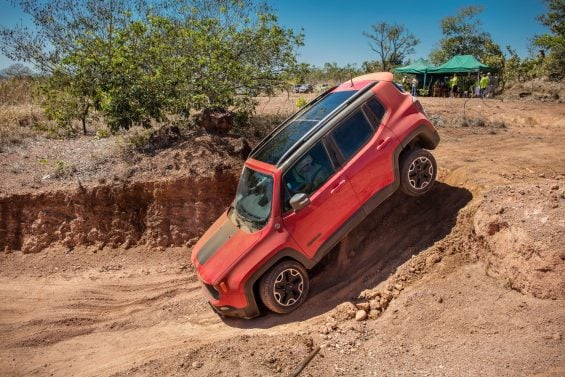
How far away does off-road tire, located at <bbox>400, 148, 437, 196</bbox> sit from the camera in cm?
623

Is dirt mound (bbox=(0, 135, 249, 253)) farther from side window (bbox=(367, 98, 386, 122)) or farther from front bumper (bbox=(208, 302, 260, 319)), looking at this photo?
side window (bbox=(367, 98, 386, 122))

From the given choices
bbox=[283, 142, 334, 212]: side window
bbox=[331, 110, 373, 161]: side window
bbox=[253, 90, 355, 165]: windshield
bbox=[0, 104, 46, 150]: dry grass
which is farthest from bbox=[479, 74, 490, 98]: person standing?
bbox=[0, 104, 46, 150]: dry grass

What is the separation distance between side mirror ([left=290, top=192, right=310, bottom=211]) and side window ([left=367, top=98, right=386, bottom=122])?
1.80 metres

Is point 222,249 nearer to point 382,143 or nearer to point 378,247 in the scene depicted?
point 378,247

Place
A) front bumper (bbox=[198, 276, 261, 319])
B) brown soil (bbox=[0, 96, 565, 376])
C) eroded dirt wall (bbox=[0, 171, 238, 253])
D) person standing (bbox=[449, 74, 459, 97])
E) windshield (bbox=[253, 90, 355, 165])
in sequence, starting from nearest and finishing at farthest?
brown soil (bbox=[0, 96, 565, 376]), front bumper (bbox=[198, 276, 261, 319]), windshield (bbox=[253, 90, 355, 165]), eroded dirt wall (bbox=[0, 171, 238, 253]), person standing (bbox=[449, 74, 459, 97])

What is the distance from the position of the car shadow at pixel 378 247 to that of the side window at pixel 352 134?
5.12 feet

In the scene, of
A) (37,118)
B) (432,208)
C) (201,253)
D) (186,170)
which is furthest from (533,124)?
(37,118)

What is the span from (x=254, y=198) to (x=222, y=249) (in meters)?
0.83

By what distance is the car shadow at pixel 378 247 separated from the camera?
586 cm

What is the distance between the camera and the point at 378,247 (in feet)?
21.6

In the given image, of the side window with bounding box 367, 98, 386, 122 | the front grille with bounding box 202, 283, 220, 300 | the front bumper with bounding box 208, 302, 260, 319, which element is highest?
the side window with bounding box 367, 98, 386, 122

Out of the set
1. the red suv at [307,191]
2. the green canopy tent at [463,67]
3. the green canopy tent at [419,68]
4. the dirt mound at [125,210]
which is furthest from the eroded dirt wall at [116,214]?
the green canopy tent at [419,68]

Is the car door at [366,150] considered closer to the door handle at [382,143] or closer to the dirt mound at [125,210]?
the door handle at [382,143]

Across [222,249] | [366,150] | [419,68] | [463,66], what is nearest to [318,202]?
[366,150]
